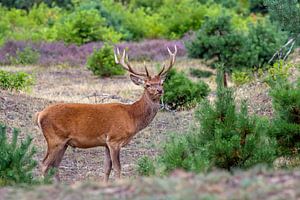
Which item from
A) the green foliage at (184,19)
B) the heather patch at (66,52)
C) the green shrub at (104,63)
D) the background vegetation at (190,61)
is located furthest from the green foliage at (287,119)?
the green foliage at (184,19)

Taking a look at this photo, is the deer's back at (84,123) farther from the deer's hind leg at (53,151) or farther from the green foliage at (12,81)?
the green foliage at (12,81)

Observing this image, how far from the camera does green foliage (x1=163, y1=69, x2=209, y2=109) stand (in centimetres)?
1830

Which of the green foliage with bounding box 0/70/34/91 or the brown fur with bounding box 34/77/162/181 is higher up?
the brown fur with bounding box 34/77/162/181

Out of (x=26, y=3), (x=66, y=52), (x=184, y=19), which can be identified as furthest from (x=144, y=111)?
(x=26, y=3)

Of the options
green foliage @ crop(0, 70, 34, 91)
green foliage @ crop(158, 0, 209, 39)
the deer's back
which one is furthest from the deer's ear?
green foliage @ crop(158, 0, 209, 39)

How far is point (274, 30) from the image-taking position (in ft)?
78.8

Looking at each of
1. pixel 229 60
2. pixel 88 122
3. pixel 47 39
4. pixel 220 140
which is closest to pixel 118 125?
pixel 88 122

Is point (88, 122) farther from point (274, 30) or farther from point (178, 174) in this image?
point (274, 30)

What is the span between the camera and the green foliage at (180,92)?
18297mm

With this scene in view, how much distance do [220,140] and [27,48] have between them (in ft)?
60.1

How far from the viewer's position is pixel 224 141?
10398 mm

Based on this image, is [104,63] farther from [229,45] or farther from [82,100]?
[82,100]

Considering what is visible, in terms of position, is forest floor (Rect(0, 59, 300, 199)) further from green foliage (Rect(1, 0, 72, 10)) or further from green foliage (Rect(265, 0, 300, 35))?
green foliage (Rect(1, 0, 72, 10))

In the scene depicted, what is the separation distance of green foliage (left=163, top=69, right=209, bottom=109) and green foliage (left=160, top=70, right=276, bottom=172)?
7424 mm
